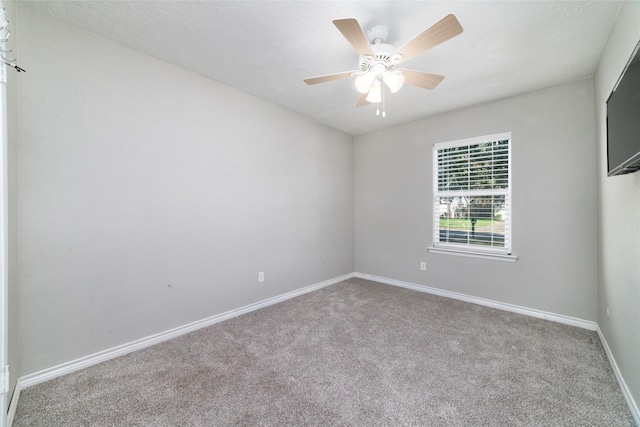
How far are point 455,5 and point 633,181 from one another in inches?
60.3

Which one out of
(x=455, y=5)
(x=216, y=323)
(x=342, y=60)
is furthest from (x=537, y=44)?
(x=216, y=323)

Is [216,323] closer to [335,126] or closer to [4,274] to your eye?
[4,274]

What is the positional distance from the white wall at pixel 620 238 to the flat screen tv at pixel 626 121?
181 mm

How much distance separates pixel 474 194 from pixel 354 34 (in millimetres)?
2671

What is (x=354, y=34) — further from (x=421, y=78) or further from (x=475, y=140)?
(x=475, y=140)

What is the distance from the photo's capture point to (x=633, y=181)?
5.13ft

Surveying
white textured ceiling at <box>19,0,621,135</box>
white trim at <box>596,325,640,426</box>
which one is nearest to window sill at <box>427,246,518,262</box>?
white trim at <box>596,325,640,426</box>

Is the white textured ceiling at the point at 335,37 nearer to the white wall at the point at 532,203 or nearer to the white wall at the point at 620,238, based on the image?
the white wall at the point at 620,238

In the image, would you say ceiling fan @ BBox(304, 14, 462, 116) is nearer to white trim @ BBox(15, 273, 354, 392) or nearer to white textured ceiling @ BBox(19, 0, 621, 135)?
white textured ceiling @ BBox(19, 0, 621, 135)

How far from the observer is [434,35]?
152 cm

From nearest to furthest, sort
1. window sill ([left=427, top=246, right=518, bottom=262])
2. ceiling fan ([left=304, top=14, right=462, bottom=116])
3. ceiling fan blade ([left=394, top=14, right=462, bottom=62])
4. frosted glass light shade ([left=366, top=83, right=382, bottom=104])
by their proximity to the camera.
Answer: ceiling fan blade ([left=394, top=14, right=462, bottom=62]), ceiling fan ([left=304, top=14, right=462, bottom=116]), frosted glass light shade ([left=366, top=83, right=382, bottom=104]), window sill ([left=427, top=246, right=518, bottom=262])

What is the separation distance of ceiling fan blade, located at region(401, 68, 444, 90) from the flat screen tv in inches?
37.3

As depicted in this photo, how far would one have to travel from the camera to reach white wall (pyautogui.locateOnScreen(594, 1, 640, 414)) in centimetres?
153

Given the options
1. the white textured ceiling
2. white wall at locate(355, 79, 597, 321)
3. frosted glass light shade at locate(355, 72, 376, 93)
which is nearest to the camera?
the white textured ceiling
